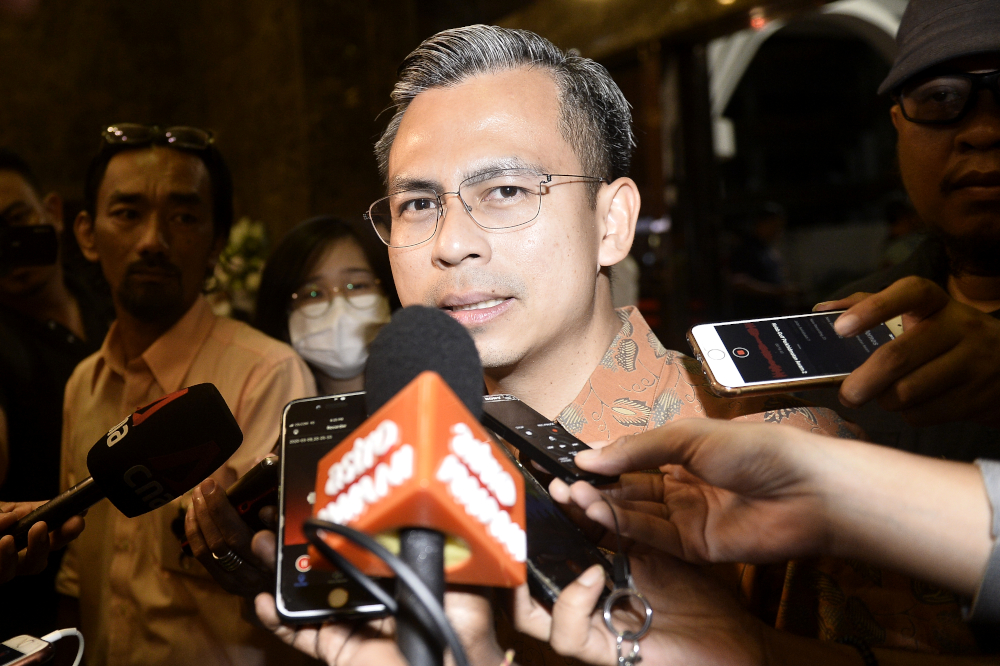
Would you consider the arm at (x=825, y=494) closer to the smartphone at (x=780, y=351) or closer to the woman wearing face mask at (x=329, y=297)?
the smartphone at (x=780, y=351)

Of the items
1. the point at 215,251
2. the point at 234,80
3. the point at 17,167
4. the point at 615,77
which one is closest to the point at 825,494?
the point at 215,251

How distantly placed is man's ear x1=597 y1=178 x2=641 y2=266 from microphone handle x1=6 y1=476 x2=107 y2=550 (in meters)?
0.75

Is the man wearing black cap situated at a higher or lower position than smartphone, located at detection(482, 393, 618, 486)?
higher

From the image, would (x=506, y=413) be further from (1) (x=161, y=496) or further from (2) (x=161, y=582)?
(2) (x=161, y=582)

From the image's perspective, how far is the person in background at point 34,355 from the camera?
0.98 metres

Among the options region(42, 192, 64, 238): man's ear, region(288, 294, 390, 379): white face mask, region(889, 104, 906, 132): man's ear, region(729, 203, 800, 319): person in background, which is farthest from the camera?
region(729, 203, 800, 319): person in background

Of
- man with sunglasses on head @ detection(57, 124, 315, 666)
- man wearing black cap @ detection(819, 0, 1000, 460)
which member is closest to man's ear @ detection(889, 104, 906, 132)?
man wearing black cap @ detection(819, 0, 1000, 460)

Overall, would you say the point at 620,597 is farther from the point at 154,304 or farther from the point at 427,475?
the point at 154,304

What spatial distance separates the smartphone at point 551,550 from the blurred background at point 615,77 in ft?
5.97

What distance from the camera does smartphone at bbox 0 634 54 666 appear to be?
2.35ft

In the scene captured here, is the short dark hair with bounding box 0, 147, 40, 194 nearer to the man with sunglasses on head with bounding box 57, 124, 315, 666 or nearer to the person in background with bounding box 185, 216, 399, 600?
the man with sunglasses on head with bounding box 57, 124, 315, 666

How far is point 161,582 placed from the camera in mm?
1102

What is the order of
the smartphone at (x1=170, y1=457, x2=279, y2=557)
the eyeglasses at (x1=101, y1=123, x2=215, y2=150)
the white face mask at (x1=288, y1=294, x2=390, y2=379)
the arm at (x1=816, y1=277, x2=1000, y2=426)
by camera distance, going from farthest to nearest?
the white face mask at (x1=288, y1=294, x2=390, y2=379) < the eyeglasses at (x1=101, y1=123, x2=215, y2=150) < the smartphone at (x1=170, y1=457, x2=279, y2=557) < the arm at (x1=816, y1=277, x2=1000, y2=426)

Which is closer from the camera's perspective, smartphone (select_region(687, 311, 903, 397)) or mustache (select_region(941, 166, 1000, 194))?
smartphone (select_region(687, 311, 903, 397))
